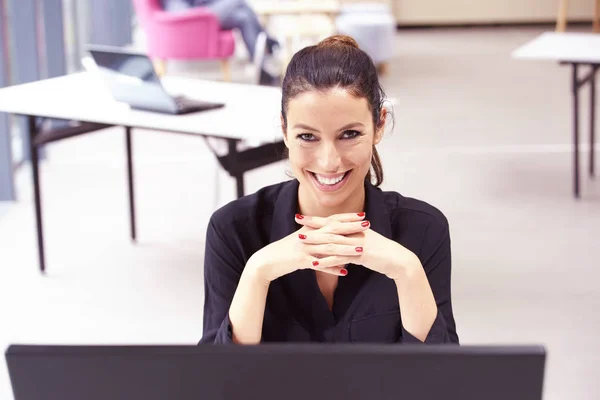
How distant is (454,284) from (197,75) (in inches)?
217

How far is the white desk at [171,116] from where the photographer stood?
3051 mm

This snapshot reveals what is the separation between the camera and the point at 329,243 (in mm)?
1320

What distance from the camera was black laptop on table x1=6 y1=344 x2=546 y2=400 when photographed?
73cm

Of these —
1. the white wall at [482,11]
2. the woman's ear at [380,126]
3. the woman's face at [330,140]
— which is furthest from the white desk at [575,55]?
the white wall at [482,11]

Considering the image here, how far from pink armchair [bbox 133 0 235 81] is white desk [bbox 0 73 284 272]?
12.4ft

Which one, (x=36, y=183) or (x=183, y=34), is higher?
(x=183, y=34)

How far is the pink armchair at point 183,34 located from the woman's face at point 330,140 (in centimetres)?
631

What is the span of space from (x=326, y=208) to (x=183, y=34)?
6.35 m

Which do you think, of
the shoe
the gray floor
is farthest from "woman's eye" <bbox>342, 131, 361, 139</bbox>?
the shoe

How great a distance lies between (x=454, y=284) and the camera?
3.66 meters

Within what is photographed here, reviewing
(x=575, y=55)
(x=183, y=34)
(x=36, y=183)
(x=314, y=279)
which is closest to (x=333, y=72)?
(x=314, y=279)

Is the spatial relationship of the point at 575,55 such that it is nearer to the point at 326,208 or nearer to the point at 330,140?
the point at 326,208

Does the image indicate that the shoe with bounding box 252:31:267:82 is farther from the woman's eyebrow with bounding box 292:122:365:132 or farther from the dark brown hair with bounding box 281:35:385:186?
the woman's eyebrow with bounding box 292:122:365:132

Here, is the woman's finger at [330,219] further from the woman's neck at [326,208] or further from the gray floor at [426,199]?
the gray floor at [426,199]
